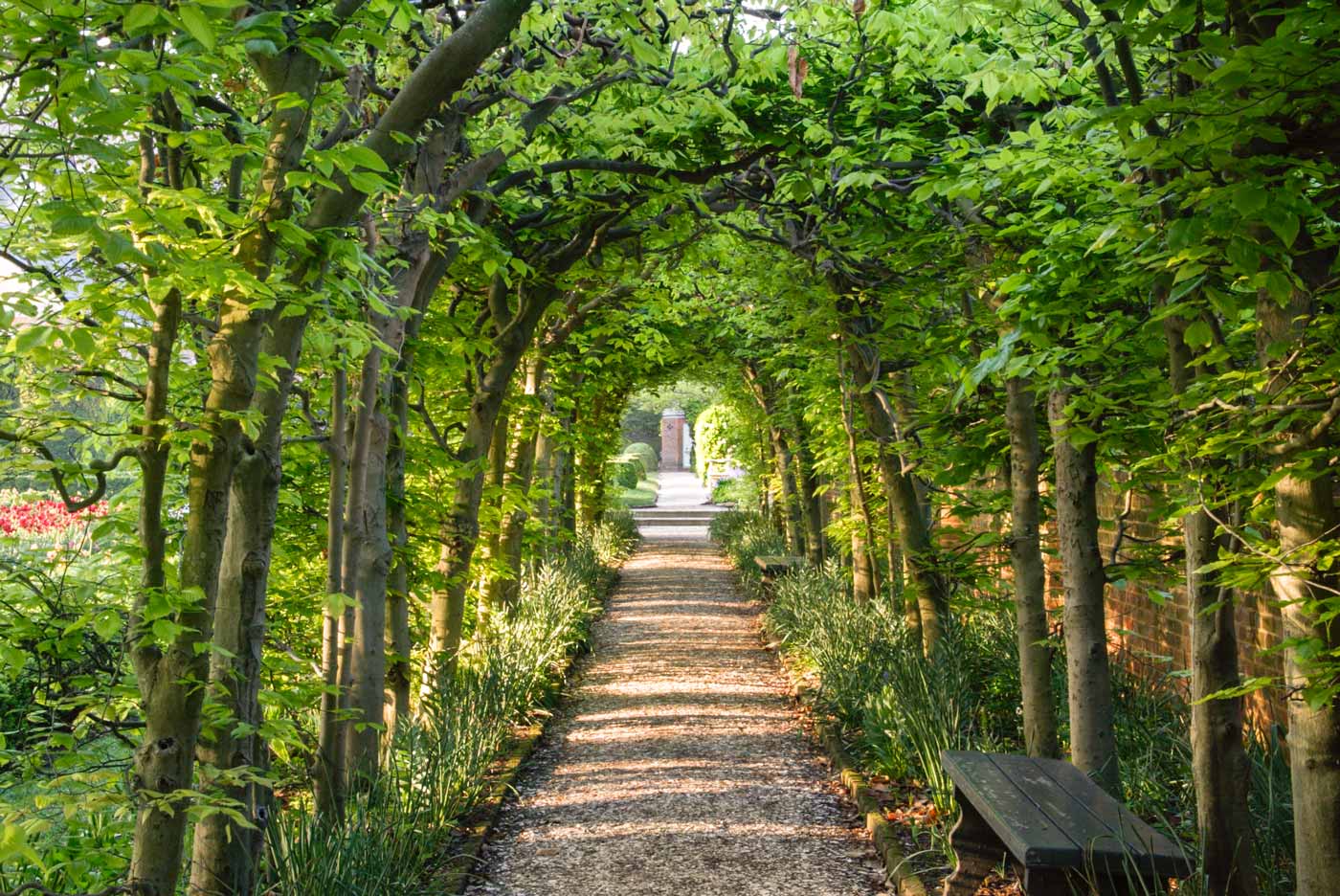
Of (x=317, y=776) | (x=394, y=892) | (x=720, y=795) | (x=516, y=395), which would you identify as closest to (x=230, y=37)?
(x=394, y=892)

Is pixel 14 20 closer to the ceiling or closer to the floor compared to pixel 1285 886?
closer to the ceiling

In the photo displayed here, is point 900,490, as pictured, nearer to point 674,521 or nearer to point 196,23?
point 196,23

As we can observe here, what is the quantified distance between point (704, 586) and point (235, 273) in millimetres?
16669

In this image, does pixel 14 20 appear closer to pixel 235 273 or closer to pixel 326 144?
pixel 235 273

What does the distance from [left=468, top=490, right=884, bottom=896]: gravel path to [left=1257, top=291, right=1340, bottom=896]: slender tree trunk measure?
278 cm

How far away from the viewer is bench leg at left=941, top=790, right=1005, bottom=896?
15.1ft

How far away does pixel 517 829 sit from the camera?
20.6 feet

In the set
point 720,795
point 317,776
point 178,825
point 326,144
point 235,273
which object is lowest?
point 720,795

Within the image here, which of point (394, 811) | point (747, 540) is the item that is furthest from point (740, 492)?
point (394, 811)

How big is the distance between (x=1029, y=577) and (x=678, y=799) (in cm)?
250

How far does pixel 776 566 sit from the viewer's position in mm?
15891

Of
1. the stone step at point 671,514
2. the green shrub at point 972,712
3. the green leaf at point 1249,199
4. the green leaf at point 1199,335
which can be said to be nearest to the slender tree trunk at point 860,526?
the green shrub at point 972,712

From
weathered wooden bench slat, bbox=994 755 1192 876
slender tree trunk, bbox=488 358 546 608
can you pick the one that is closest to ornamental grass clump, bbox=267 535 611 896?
slender tree trunk, bbox=488 358 546 608

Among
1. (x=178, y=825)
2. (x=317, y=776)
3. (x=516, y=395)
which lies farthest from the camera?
(x=516, y=395)
